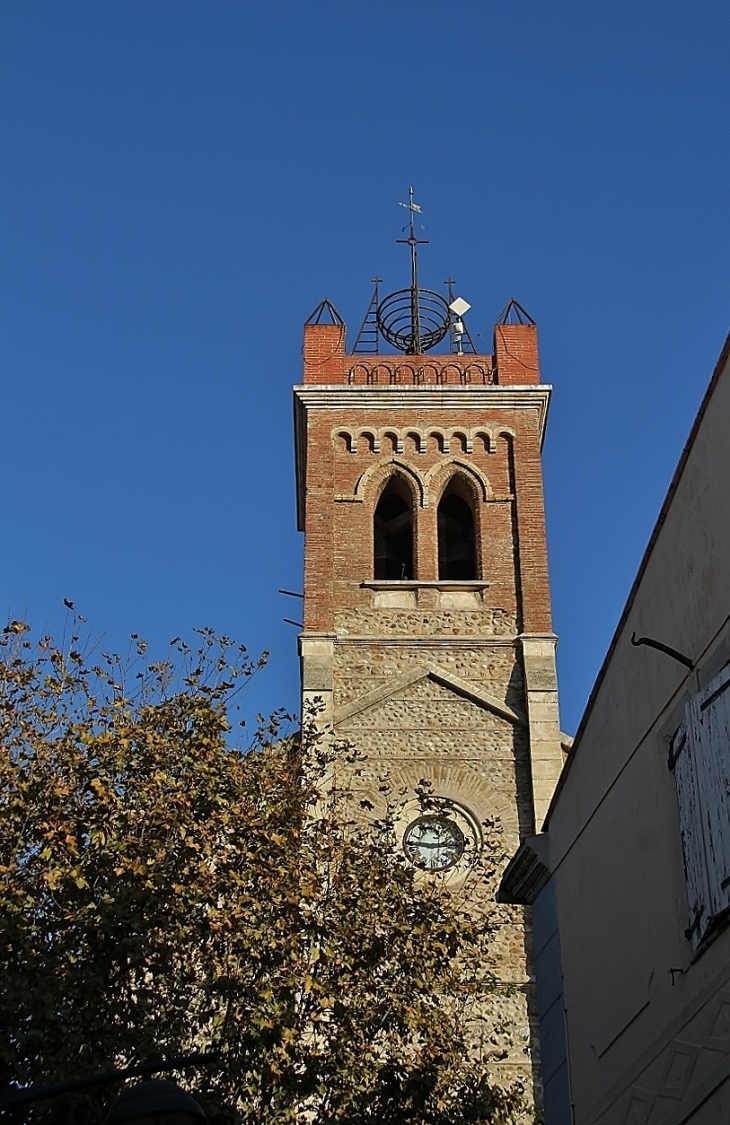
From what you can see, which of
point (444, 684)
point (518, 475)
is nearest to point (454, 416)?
point (518, 475)

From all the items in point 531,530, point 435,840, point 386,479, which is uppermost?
point 386,479

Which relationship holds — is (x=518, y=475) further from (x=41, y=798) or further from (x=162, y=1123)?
(x=162, y=1123)

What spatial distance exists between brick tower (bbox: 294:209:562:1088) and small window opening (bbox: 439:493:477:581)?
0.03 m

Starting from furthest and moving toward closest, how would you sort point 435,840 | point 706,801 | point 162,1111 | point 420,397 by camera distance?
point 420,397 < point 435,840 < point 706,801 < point 162,1111

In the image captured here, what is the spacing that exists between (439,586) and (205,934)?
1262 centimetres

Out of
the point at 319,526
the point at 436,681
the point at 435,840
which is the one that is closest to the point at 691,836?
the point at 435,840

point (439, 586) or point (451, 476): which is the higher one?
point (451, 476)

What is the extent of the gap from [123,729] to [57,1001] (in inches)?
105

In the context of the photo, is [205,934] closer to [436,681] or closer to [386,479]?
[436,681]

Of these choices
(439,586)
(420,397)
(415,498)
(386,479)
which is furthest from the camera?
(420,397)

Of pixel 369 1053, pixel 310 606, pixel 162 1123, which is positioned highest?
pixel 310 606

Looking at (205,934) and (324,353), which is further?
(324,353)

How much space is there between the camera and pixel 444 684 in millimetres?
22594

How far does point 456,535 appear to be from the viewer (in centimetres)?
2656
